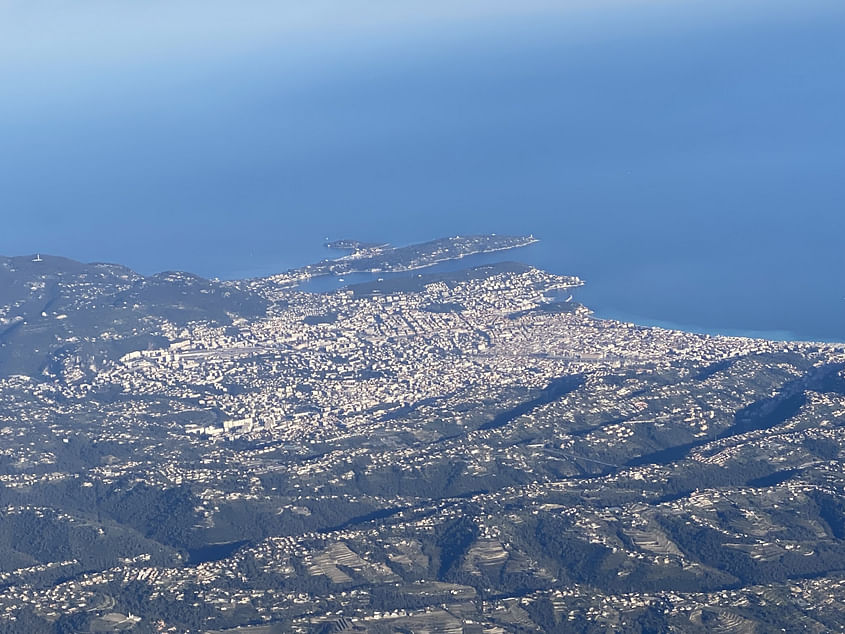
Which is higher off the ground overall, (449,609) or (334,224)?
(334,224)

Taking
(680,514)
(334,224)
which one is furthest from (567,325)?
(334,224)

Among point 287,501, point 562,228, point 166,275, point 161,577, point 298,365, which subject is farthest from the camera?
point 562,228

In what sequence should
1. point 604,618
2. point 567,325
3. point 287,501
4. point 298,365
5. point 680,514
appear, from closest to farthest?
point 604,618, point 680,514, point 287,501, point 298,365, point 567,325

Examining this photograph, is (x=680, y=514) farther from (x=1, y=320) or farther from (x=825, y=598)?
(x=1, y=320)

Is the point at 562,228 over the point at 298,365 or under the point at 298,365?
over

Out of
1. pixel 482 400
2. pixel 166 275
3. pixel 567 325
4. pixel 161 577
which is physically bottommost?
pixel 161 577

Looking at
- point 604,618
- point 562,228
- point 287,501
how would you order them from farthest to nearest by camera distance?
point 562,228 < point 287,501 < point 604,618

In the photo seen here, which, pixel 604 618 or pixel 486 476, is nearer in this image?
pixel 604 618

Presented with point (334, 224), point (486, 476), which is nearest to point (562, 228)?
point (334, 224)

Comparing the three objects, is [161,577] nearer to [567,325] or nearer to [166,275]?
[567,325]
